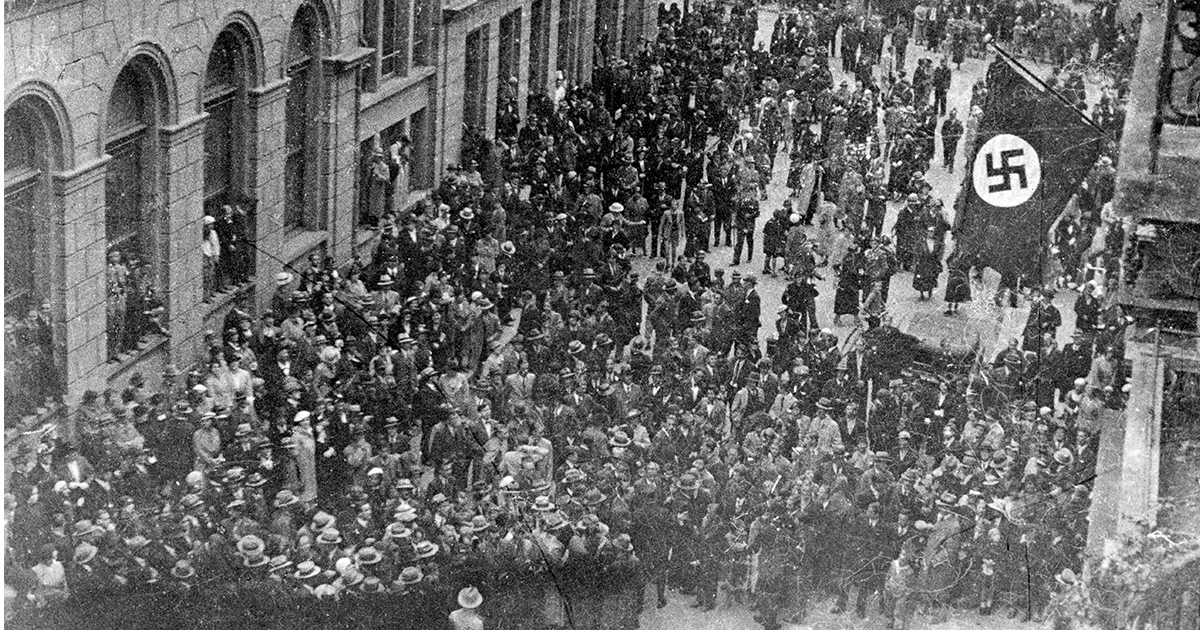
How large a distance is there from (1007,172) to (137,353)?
40.9 ft

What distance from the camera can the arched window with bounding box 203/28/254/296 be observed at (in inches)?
1079

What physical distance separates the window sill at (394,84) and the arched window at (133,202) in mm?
7909

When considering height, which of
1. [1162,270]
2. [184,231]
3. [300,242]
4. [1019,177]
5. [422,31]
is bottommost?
[300,242]

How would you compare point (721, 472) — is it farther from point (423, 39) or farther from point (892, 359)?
point (423, 39)

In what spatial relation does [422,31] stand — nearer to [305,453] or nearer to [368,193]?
[368,193]

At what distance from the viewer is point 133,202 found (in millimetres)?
25297

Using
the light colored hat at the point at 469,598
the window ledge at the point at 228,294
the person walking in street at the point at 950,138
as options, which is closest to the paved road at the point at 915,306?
the person walking in street at the point at 950,138

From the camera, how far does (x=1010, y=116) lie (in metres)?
19.3

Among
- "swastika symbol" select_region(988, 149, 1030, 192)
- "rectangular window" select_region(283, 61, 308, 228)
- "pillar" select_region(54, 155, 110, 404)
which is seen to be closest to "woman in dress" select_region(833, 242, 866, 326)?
"rectangular window" select_region(283, 61, 308, 228)

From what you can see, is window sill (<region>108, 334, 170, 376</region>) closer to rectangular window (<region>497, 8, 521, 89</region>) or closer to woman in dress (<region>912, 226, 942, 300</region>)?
woman in dress (<region>912, 226, 942, 300</region>)

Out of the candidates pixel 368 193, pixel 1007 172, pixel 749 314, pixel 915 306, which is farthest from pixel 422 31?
pixel 1007 172

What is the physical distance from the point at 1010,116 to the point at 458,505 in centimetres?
777

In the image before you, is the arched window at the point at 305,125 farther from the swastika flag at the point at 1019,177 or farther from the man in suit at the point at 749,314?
the swastika flag at the point at 1019,177

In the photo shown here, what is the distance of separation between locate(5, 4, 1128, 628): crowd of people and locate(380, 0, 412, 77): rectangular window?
294 centimetres
